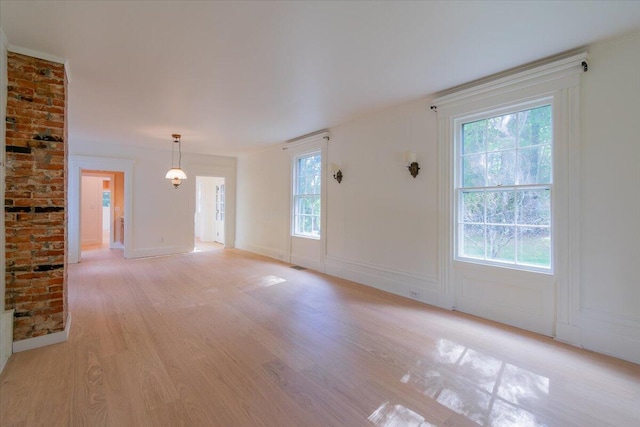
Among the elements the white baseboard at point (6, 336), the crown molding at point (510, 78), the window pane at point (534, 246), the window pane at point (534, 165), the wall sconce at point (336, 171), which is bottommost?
the white baseboard at point (6, 336)

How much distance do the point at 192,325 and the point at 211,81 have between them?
8.79ft

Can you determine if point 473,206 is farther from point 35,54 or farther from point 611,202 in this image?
point 35,54

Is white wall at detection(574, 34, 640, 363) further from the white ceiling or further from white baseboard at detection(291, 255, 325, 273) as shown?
white baseboard at detection(291, 255, 325, 273)

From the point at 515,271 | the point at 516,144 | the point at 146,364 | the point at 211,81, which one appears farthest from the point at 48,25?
the point at 515,271

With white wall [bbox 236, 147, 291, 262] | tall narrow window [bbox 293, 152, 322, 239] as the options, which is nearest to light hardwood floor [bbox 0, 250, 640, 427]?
tall narrow window [bbox 293, 152, 322, 239]

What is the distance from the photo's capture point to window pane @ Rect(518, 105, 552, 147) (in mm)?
2855

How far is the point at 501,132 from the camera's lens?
10.4ft

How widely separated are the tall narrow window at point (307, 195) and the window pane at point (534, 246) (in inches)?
133

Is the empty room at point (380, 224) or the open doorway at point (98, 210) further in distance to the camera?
the open doorway at point (98, 210)

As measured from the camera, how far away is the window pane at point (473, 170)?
131 inches

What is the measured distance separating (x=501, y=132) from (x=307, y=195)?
3548mm

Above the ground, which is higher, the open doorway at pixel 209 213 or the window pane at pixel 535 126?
the window pane at pixel 535 126

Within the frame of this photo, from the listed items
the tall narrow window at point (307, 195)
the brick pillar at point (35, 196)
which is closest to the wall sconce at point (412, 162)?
the tall narrow window at point (307, 195)

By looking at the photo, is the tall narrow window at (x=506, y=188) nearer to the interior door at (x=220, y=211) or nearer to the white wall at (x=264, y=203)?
the white wall at (x=264, y=203)
